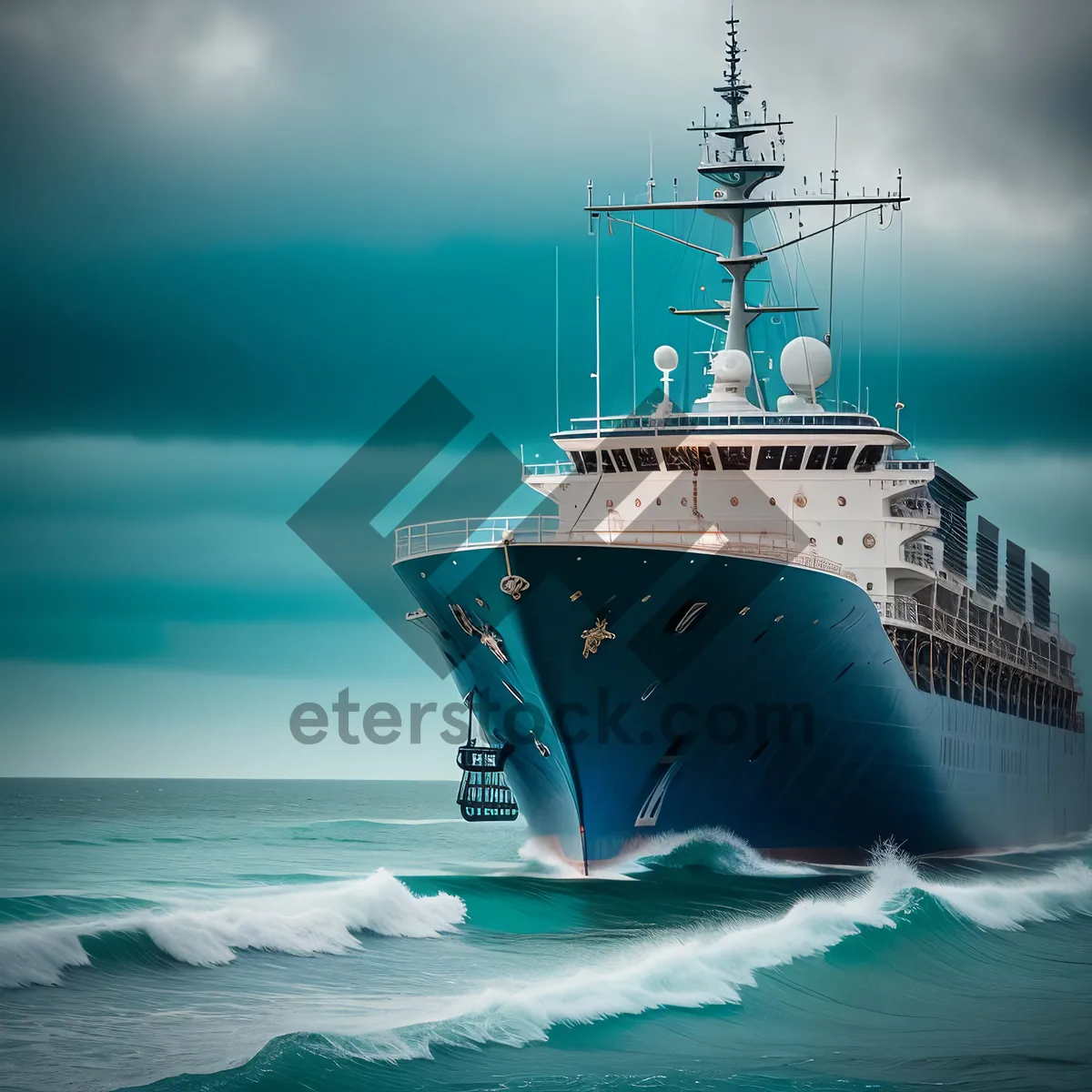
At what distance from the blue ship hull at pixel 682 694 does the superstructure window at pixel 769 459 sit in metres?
4.84

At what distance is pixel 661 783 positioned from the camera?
97.5ft

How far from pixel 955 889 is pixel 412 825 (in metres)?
46.8

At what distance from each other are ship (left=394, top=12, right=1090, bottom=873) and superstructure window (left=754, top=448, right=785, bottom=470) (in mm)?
41

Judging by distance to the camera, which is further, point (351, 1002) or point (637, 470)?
point (637, 470)

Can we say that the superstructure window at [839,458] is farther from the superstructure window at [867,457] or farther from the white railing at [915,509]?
the white railing at [915,509]

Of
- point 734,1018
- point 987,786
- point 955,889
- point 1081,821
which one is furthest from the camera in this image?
point 1081,821

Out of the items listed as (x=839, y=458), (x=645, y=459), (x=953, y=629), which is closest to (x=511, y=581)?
(x=645, y=459)

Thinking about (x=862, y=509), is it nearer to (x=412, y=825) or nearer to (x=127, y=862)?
(x=127, y=862)

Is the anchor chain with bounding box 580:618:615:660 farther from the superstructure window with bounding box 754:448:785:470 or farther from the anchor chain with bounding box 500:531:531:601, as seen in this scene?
the superstructure window with bounding box 754:448:785:470

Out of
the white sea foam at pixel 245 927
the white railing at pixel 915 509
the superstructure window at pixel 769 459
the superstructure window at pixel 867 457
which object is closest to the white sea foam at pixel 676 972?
the white sea foam at pixel 245 927

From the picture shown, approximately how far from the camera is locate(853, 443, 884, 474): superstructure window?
115 feet

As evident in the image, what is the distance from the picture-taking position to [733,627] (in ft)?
94.3

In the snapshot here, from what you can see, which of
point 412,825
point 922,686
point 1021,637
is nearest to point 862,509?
point 922,686

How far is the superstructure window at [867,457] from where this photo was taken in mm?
34906
